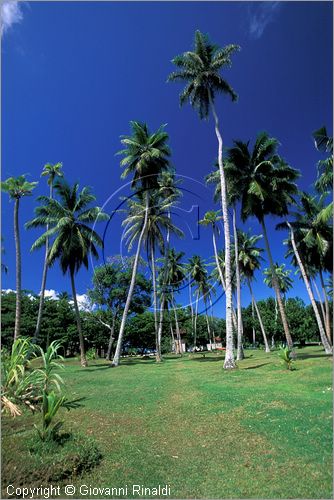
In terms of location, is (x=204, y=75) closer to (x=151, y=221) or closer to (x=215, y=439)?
(x=151, y=221)

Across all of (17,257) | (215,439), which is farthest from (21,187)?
(215,439)

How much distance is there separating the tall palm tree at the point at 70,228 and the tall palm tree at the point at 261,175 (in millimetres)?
12486

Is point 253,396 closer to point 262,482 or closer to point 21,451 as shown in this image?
point 262,482

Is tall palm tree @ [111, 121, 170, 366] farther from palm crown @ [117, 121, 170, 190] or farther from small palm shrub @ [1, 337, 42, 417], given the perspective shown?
small palm shrub @ [1, 337, 42, 417]

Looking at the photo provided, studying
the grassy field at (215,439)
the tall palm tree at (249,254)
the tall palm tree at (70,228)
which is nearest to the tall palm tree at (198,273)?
the tall palm tree at (249,254)

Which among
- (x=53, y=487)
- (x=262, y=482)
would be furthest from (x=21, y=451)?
(x=262, y=482)

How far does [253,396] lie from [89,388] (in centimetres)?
700

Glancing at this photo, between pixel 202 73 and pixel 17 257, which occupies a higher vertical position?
pixel 202 73

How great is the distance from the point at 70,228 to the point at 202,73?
54.5 feet

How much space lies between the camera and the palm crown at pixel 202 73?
862 inches

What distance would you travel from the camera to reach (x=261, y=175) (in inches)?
976

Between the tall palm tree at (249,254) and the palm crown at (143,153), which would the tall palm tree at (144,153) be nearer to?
the palm crown at (143,153)

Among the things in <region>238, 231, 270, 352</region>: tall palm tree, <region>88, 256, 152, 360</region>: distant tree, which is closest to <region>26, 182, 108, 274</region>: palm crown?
<region>88, 256, 152, 360</region>: distant tree

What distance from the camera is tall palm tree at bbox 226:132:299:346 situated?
24.6 meters
